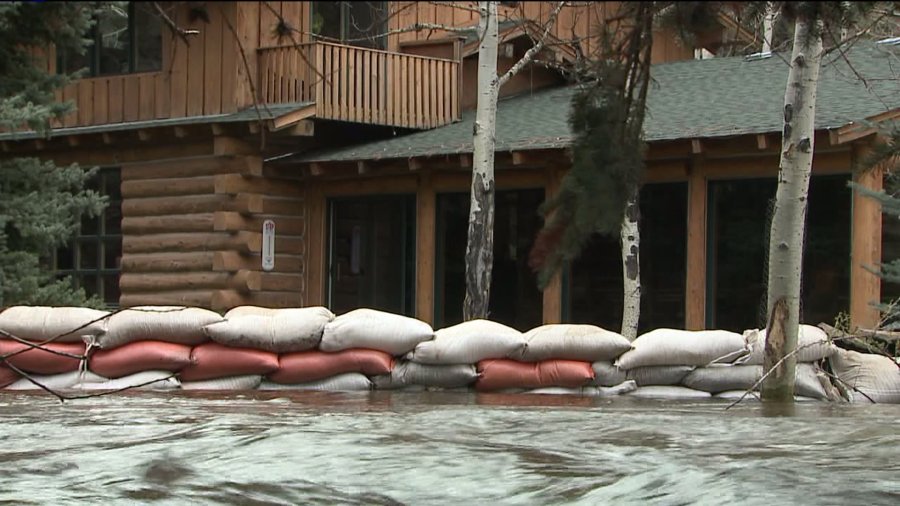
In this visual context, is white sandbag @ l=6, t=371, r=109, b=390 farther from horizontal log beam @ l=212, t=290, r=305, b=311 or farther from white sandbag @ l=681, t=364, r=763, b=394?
horizontal log beam @ l=212, t=290, r=305, b=311

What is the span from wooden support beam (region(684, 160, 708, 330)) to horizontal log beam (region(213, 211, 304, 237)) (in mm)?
4998

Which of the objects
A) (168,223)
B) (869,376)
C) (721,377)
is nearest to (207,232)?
(168,223)

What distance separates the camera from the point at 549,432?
24.7 feet

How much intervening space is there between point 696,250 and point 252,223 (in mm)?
5263

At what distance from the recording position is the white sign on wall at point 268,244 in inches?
668

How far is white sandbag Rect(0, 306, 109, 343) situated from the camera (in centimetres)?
1132

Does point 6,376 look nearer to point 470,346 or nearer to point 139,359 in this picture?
point 139,359

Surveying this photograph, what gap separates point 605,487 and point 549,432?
1920 mm

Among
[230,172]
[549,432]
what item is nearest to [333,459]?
[549,432]

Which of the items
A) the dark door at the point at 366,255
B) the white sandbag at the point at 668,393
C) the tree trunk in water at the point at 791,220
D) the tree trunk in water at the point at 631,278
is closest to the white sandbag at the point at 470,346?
the white sandbag at the point at 668,393

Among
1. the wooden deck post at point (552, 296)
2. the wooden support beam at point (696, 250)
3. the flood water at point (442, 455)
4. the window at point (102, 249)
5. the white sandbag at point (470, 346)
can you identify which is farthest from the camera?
the window at point (102, 249)

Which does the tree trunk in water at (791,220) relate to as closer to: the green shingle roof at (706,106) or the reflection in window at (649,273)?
the green shingle roof at (706,106)

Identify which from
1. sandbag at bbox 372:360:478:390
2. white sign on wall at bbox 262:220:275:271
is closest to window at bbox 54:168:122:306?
white sign on wall at bbox 262:220:275:271

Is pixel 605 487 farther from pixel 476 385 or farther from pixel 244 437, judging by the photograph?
pixel 476 385
